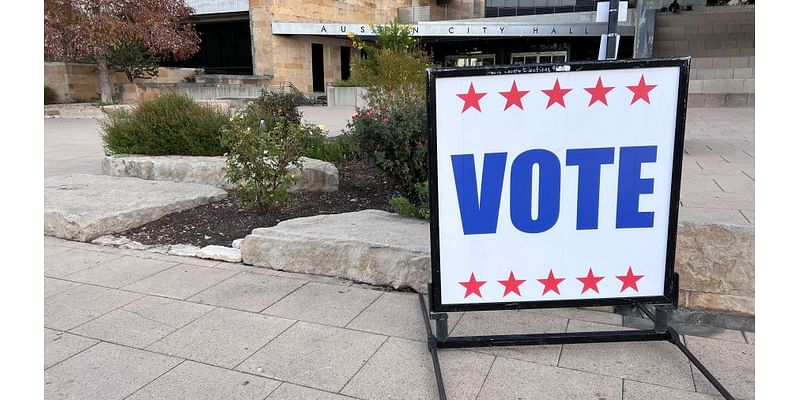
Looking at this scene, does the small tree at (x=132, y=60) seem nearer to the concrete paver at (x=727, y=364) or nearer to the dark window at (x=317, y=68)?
the dark window at (x=317, y=68)

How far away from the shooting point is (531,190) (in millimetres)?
2553

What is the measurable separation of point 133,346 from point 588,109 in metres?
2.83

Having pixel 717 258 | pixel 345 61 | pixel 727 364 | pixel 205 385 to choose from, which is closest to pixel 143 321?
pixel 205 385

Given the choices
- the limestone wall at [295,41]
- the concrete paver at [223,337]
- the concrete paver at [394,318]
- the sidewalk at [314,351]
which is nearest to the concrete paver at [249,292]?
the sidewalk at [314,351]

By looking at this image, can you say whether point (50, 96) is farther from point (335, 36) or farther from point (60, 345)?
point (60, 345)

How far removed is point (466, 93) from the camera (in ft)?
8.12

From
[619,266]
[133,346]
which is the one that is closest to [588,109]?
[619,266]

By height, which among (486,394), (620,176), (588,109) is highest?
(588,109)

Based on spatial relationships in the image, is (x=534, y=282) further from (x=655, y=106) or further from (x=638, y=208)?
(x=655, y=106)

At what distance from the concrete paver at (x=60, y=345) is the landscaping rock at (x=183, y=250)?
140cm

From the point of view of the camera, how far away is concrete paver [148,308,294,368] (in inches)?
114

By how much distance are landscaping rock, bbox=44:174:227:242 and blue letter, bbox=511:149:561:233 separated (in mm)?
4196

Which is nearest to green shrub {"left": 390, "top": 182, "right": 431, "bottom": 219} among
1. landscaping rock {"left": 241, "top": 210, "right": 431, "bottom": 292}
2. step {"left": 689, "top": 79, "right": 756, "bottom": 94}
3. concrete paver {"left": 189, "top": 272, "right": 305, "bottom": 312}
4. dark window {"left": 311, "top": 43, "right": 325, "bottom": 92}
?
landscaping rock {"left": 241, "top": 210, "right": 431, "bottom": 292}

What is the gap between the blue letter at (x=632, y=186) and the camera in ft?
8.21
